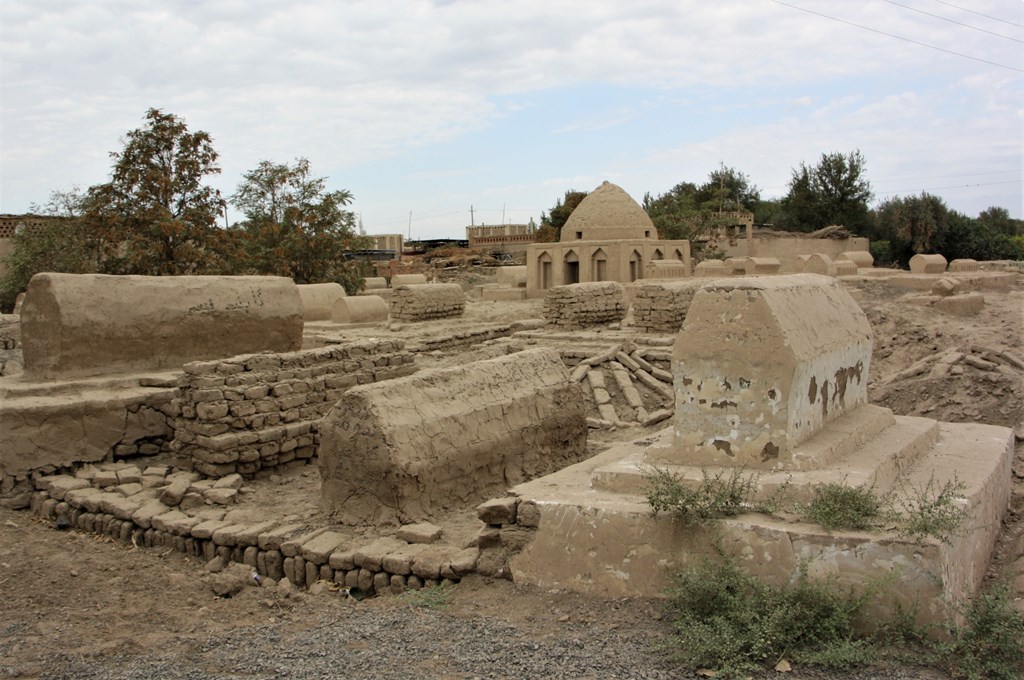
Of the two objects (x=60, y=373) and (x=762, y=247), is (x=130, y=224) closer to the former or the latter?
(x=60, y=373)

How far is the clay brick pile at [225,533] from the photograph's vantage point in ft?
16.0

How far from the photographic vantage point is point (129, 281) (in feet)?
26.2

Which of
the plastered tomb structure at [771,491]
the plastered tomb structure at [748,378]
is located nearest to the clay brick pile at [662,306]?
the plastered tomb structure at [771,491]

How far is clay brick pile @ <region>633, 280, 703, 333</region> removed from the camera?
13023mm

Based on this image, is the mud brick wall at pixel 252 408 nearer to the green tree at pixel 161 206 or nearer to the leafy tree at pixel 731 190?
the green tree at pixel 161 206

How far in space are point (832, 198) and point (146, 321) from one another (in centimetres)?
4034

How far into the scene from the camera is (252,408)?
695 cm

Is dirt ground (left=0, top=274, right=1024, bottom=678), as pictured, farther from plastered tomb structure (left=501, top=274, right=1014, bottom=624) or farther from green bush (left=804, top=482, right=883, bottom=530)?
green bush (left=804, top=482, right=883, bottom=530)

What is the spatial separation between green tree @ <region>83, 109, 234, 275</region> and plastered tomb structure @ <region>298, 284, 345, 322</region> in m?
2.88

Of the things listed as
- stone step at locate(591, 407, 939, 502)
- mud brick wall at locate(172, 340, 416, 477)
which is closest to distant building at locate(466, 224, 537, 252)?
mud brick wall at locate(172, 340, 416, 477)

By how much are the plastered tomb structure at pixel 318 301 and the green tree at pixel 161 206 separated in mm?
2883

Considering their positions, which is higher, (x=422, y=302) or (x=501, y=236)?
(x=501, y=236)

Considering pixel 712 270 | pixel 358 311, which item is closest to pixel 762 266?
pixel 712 270

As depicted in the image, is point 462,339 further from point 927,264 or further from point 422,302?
point 927,264
